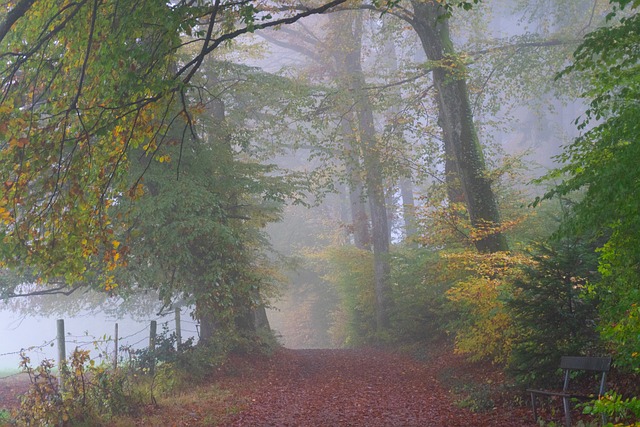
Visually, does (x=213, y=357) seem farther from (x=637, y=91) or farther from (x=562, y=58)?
(x=562, y=58)

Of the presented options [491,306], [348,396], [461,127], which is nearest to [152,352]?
[348,396]

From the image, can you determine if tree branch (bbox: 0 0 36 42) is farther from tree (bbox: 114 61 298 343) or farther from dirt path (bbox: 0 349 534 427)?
dirt path (bbox: 0 349 534 427)

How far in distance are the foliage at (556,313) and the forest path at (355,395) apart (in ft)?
2.14

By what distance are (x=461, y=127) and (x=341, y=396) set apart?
6.35m

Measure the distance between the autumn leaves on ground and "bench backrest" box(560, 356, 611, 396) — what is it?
34.8 inches

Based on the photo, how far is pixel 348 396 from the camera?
35.9 feet

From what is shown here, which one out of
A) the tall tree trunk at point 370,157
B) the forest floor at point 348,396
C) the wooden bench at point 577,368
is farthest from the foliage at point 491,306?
the tall tree trunk at point 370,157

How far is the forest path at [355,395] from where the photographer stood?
8.61 meters

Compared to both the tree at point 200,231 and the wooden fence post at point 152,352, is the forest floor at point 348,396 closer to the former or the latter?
the wooden fence post at point 152,352

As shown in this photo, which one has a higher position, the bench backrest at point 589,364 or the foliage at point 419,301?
the foliage at point 419,301

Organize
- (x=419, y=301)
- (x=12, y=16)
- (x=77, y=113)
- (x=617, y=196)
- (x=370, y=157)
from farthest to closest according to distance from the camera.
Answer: (x=370, y=157), (x=419, y=301), (x=77, y=113), (x=12, y=16), (x=617, y=196)

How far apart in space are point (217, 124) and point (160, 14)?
859 centimetres

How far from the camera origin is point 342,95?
18.0 metres

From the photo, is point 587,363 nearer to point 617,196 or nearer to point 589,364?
point 589,364
